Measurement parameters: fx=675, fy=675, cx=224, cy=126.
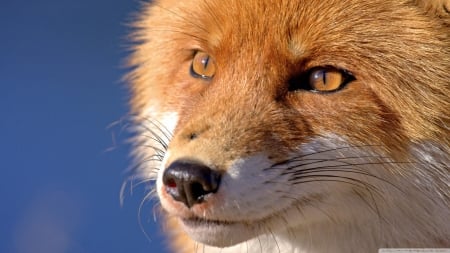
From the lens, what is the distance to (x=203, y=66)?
1.78 m

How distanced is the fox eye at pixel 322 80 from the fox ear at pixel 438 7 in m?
0.24

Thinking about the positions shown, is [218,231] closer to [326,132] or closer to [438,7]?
[326,132]

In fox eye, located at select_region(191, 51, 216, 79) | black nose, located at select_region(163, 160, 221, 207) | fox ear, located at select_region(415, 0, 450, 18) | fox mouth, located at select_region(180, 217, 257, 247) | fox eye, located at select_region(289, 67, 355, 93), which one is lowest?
fox mouth, located at select_region(180, 217, 257, 247)

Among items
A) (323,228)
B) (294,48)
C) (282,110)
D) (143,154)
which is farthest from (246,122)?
(143,154)

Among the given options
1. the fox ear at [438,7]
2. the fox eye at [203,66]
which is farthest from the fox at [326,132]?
the fox eye at [203,66]

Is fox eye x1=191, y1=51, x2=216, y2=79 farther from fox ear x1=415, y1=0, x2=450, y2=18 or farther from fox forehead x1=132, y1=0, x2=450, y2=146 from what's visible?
fox ear x1=415, y1=0, x2=450, y2=18

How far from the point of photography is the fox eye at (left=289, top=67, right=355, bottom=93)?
1.53 m

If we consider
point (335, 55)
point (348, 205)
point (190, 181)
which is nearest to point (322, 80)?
point (335, 55)

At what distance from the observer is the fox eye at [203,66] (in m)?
1.74

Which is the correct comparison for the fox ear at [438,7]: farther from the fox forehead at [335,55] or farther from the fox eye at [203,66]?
the fox eye at [203,66]

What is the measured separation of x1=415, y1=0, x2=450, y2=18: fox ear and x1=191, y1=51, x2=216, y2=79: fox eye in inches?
20.8

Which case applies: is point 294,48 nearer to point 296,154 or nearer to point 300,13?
point 300,13

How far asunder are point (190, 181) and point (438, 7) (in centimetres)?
70

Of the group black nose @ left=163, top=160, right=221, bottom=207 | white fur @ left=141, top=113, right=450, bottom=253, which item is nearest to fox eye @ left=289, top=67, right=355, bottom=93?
white fur @ left=141, top=113, right=450, bottom=253
